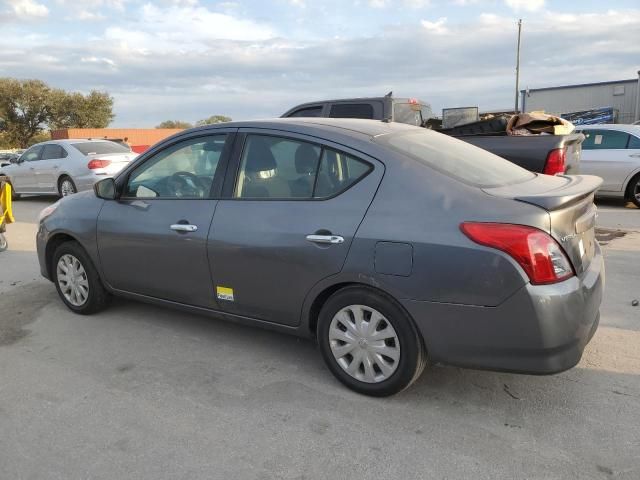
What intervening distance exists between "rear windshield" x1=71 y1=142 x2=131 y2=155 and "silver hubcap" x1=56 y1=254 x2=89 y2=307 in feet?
27.3

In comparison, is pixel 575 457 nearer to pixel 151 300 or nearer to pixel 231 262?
pixel 231 262

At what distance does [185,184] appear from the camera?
4.02 meters

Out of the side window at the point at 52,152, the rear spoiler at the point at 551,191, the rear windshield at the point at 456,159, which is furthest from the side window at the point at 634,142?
the side window at the point at 52,152

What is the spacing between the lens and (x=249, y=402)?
327cm

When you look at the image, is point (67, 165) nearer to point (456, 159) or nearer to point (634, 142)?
point (456, 159)

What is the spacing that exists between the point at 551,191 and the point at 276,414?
1993 mm

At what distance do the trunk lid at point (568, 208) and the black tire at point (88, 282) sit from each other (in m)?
3.28

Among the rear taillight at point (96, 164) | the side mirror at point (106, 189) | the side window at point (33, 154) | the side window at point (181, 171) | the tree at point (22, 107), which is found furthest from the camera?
the tree at point (22, 107)

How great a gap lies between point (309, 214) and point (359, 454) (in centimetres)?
136

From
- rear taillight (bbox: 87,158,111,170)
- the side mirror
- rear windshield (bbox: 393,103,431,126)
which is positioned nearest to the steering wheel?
the side mirror

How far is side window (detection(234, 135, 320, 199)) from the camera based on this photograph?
3.46m

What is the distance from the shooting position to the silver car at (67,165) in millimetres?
12102

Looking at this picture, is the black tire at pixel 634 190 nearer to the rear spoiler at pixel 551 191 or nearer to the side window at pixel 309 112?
the side window at pixel 309 112

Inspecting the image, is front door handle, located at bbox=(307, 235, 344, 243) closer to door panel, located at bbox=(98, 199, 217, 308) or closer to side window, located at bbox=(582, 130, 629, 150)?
door panel, located at bbox=(98, 199, 217, 308)
